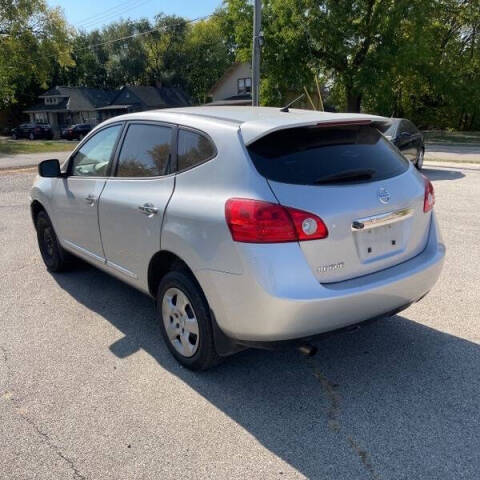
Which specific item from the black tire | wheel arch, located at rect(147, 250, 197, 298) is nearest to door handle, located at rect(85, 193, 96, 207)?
wheel arch, located at rect(147, 250, 197, 298)

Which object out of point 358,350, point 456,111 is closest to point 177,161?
point 358,350

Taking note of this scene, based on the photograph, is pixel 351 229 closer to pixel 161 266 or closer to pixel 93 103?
pixel 161 266

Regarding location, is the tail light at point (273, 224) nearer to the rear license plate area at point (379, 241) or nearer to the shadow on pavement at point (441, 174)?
the rear license plate area at point (379, 241)

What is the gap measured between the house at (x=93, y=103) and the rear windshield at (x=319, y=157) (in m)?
54.1

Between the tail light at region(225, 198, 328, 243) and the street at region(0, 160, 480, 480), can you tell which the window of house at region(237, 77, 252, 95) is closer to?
the street at region(0, 160, 480, 480)

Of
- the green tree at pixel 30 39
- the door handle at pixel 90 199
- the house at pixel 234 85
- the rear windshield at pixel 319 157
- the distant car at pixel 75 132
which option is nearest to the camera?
the rear windshield at pixel 319 157

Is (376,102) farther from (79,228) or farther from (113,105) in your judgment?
(79,228)

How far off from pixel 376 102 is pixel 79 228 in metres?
36.0

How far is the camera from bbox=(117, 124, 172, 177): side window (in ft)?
11.2

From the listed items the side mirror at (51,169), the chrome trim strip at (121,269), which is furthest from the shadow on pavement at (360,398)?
the side mirror at (51,169)

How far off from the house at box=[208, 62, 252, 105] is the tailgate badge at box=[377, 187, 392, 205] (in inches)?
1797

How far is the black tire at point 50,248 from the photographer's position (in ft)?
16.7

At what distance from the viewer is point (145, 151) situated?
3619 mm

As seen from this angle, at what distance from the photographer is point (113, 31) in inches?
2349
